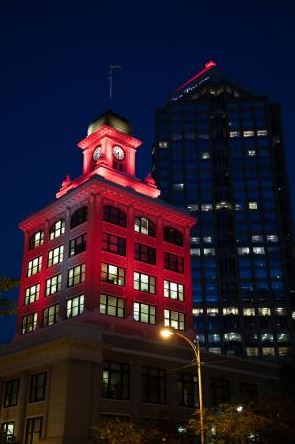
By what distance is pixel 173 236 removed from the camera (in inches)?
3253

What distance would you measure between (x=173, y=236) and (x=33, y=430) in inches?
1392

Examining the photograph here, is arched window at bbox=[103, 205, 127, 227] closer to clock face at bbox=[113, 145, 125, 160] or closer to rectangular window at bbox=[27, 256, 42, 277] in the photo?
clock face at bbox=[113, 145, 125, 160]

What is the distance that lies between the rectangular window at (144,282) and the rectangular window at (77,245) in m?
7.84

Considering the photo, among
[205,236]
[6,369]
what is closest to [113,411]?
[6,369]

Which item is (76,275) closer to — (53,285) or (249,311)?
(53,285)

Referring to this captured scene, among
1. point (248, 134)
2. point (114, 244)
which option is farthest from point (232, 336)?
point (114, 244)

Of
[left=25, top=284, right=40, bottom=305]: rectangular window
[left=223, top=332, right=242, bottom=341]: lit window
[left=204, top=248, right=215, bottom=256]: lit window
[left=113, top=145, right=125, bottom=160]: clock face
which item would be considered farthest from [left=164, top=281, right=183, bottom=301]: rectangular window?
[left=204, top=248, right=215, bottom=256]: lit window

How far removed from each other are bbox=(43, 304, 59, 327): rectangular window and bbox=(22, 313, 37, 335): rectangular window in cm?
260

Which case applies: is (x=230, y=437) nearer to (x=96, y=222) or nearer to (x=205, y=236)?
(x=96, y=222)

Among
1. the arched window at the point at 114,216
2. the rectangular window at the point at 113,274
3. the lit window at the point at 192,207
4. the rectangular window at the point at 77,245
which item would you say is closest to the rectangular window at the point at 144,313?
the rectangular window at the point at 113,274

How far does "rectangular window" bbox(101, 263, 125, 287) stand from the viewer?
231 ft

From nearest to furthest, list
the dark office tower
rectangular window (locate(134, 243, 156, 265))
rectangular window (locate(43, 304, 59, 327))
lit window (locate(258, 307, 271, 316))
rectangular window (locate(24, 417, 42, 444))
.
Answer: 1. rectangular window (locate(24, 417, 42, 444))
2. rectangular window (locate(43, 304, 59, 327))
3. rectangular window (locate(134, 243, 156, 265))
4. the dark office tower
5. lit window (locate(258, 307, 271, 316))

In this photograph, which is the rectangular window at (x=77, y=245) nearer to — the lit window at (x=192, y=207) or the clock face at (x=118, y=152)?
the clock face at (x=118, y=152)

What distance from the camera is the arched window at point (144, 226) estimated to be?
77938 mm
